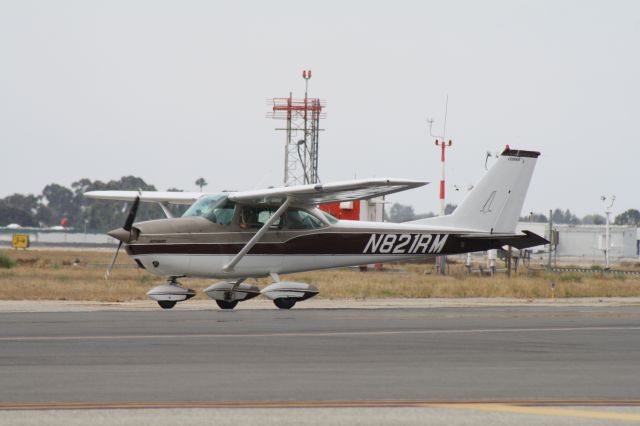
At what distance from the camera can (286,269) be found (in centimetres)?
2477

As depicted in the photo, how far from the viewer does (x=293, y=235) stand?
24531mm

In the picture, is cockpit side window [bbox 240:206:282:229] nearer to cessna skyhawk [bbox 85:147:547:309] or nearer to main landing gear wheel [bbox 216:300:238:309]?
cessna skyhawk [bbox 85:147:547:309]

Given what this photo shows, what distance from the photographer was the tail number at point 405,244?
83.6 feet

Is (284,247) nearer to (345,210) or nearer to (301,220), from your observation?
(301,220)

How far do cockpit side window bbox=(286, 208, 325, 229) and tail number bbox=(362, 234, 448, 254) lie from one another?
4.57 ft

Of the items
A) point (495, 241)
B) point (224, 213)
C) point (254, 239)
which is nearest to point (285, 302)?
point (254, 239)

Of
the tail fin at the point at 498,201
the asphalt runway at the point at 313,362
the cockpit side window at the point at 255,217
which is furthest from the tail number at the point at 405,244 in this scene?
the asphalt runway at the point at 313,362

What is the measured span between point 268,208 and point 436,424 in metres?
16.6

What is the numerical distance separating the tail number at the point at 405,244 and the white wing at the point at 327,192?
1.38 metres

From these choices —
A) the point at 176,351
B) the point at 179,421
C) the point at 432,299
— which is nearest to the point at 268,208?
the point at 432,299

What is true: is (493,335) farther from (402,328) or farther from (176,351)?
(176,351)

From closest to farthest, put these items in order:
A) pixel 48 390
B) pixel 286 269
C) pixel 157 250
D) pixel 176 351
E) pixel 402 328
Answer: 1. pixel 48 390
2. pixel 176 351
3. pixel 402 328
4. pixel 157 250
5. pixel 286 269

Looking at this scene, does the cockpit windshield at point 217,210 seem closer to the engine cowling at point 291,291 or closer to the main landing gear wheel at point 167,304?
the engine cowling at point 291,291

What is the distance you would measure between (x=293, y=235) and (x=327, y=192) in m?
1.56
